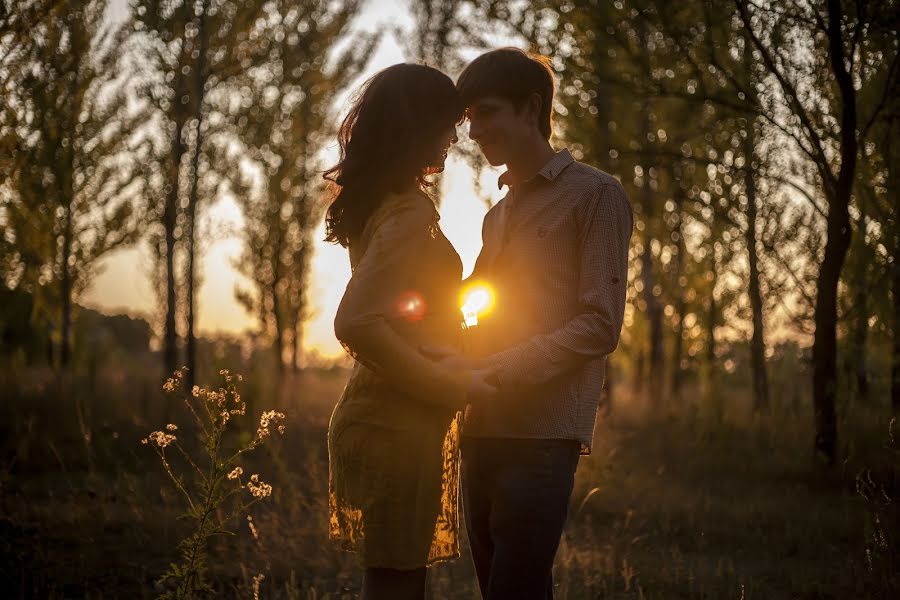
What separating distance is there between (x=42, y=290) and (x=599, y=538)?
35.4 ft

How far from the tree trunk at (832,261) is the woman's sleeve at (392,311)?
4580mm

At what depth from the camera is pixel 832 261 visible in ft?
18.9

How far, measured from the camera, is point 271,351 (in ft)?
50.1

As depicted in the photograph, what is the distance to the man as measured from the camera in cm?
208

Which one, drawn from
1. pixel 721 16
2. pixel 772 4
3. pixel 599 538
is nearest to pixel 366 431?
pixel 599 538

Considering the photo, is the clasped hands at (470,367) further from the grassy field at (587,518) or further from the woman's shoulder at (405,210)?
the grassy field at (587,518)

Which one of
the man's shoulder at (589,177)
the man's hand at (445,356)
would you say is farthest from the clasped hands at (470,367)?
the man's shoulder at (589,177)

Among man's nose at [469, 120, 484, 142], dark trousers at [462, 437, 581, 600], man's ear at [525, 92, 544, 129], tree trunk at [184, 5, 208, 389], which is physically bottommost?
dark trousers at [462, 437, 581, 600]

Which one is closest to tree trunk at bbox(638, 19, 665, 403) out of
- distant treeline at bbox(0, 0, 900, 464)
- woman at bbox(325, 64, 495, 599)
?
distant treeline at bbox(0, 0, 900, 464)

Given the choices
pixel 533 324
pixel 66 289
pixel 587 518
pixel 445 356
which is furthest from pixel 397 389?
pixel 66 289

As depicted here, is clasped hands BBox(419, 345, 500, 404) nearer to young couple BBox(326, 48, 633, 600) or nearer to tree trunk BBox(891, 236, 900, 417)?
young couple BBox(326, 48, 633, 600)

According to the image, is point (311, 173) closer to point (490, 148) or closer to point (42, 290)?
point (42, 290)

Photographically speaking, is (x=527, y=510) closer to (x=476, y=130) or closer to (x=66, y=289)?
(x=476, y=130)

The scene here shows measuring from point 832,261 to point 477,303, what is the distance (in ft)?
14.3
